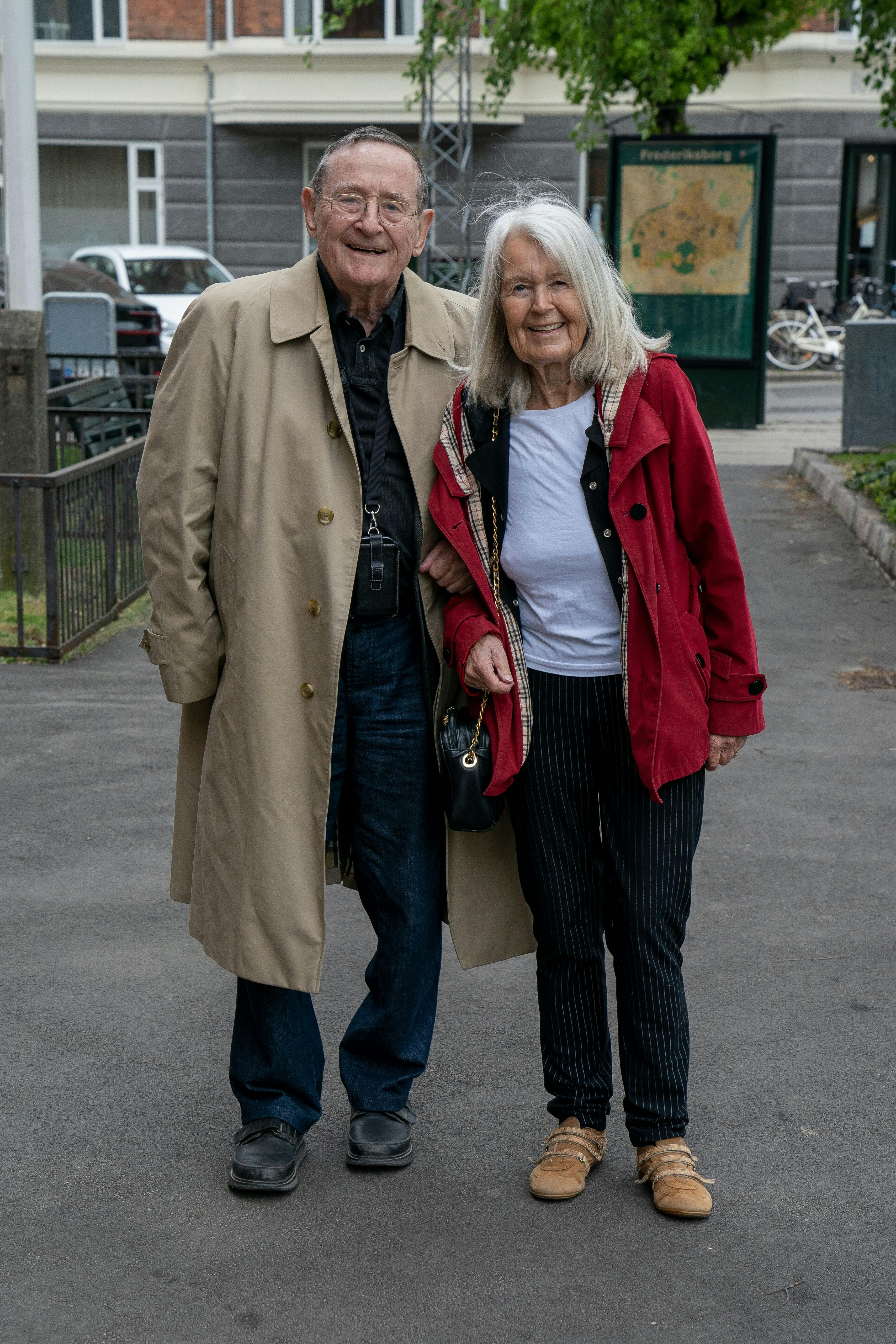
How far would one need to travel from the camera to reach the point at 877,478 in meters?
10.9

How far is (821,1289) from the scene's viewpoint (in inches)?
111

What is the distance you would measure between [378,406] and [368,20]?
988 inches

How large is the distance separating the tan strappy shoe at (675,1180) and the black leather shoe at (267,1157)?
707 millimetres

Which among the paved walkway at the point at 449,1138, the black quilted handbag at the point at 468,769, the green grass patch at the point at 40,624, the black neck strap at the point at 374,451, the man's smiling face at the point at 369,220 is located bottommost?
the paved walkway at the point at 449,1138

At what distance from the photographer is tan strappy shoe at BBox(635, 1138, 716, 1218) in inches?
119

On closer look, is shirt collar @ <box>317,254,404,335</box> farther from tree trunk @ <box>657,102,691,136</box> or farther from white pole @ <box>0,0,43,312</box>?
tree trunk @ <box>657,102,691,136</box>

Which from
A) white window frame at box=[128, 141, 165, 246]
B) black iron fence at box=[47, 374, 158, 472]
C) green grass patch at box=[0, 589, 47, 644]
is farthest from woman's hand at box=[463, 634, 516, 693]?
white window frame at box=[128, 141, 165, 246]

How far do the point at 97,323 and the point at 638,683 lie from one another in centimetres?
1223

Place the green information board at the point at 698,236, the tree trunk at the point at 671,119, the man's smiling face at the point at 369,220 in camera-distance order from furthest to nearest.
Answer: the tree trunk at the point at 671,119 < the green information board at the point at 698,236 < the man's smiling face at the point at 369,220

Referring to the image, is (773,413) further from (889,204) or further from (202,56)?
(202,56)

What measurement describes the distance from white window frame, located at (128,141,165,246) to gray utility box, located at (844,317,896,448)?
16.2m

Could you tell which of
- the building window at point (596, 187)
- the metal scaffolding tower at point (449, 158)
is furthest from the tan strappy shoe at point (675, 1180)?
the building window at point (596, 187)

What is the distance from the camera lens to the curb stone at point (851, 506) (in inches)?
371

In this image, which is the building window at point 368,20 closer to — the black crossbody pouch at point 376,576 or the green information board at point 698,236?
the green information board at point 698,236
